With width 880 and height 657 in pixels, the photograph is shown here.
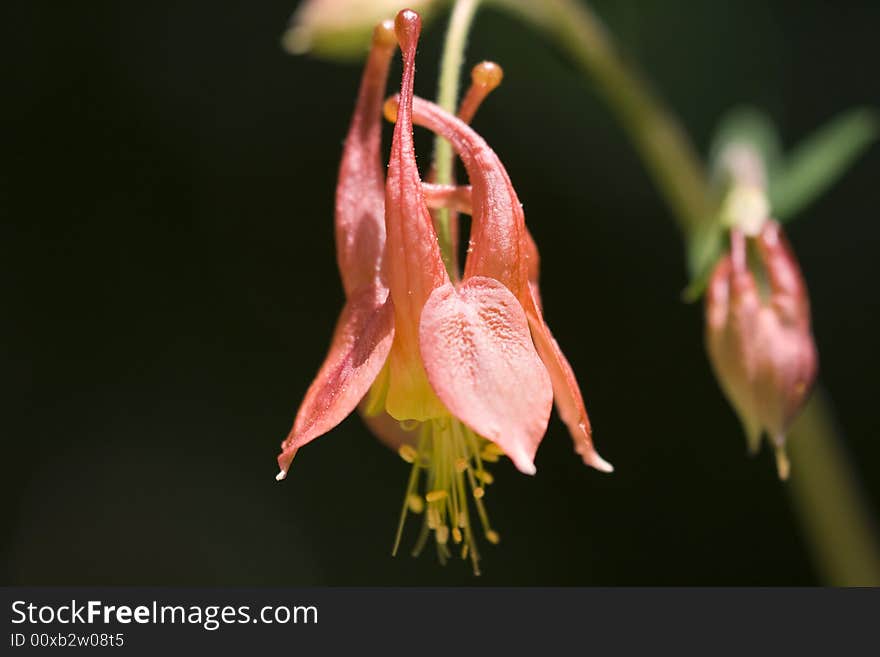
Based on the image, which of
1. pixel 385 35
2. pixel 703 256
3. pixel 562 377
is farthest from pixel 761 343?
pixel 385 35

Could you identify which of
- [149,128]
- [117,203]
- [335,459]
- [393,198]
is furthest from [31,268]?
[393,198]

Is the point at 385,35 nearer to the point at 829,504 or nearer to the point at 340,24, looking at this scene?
the point at 340,24

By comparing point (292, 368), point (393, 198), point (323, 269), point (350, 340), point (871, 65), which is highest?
point (871, 65)

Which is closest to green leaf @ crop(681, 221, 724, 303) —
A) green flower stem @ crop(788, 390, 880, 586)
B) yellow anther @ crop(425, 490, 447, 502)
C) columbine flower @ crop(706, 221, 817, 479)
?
columbine flower @ crop(706, 221, 817, 479)

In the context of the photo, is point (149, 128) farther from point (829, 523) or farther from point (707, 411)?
point (829, 523)

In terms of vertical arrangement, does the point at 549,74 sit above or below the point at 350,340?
above
